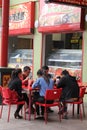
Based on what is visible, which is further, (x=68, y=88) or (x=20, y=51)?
(x=20, y=51)

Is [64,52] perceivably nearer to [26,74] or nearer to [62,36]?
[62,36]

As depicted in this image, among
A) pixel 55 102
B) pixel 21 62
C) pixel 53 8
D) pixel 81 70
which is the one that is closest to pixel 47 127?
pixel 55 102

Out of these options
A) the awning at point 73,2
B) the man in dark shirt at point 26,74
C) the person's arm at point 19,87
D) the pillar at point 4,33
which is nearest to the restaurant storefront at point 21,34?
the pillar at point 4,33

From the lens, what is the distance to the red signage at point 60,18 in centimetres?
1316

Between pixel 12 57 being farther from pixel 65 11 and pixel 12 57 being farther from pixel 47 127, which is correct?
pixel 47 127

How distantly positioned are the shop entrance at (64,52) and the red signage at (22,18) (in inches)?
45.7

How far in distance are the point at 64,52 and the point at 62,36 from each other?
66 centimetres

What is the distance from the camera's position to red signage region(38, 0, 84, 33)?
13.2 meters

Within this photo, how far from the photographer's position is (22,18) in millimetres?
16391

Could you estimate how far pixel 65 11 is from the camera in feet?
45.5

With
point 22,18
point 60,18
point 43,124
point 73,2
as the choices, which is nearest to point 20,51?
point 22,18

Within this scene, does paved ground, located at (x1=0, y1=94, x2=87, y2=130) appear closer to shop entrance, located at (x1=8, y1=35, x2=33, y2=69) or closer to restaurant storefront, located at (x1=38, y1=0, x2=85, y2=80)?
restaurant storefront, located at (x1=38, y1=0, x2=85, y2=80)

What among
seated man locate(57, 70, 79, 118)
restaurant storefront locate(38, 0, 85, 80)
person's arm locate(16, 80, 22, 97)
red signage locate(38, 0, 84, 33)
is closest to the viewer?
person's arm locate(16, 80, 22, 97)

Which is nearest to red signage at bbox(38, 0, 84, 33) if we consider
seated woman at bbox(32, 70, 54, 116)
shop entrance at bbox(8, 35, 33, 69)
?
shop entrance at bbox(8, 35, 33, 69)
